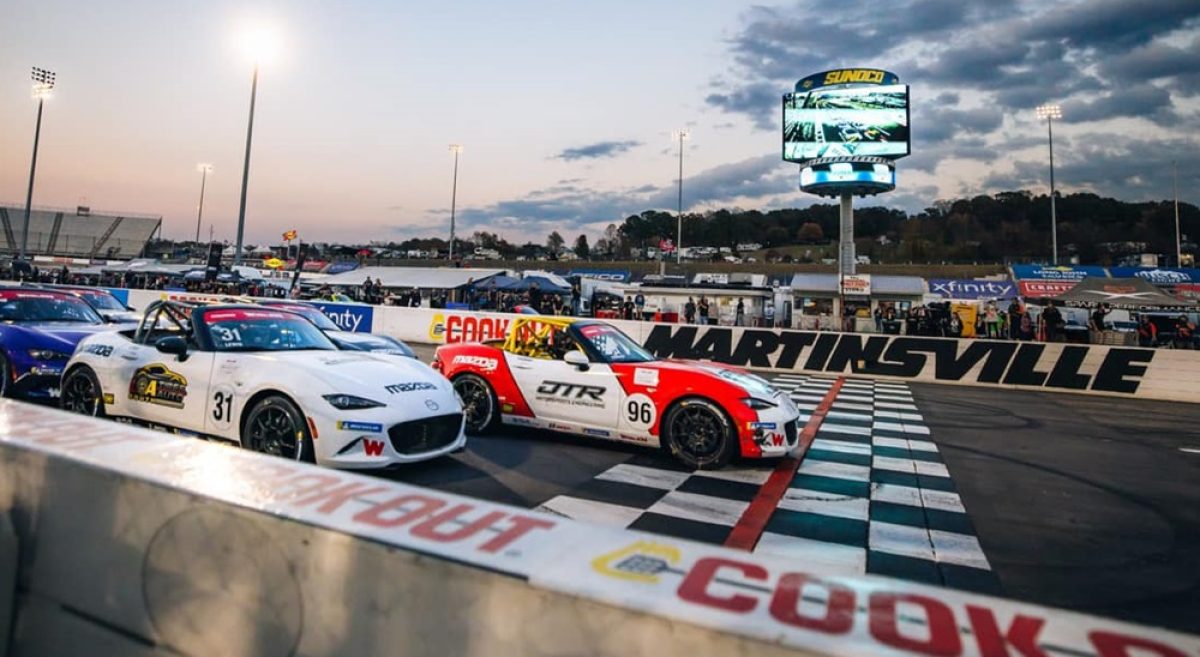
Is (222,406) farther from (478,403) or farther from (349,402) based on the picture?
(478,403)

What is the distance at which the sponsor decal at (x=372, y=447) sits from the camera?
4.89 meters

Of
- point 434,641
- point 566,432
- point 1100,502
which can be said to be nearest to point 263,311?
point 566,432

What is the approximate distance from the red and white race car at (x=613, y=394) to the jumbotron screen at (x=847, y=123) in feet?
90.3

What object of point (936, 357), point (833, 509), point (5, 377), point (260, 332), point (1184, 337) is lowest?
point (833, 509)

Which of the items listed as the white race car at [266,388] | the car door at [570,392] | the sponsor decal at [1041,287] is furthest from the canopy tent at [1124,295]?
the white race car at [266,388]

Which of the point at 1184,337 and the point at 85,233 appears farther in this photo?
the point at 85,233

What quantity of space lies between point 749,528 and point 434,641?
348 cm

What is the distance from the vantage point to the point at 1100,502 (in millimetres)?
5547

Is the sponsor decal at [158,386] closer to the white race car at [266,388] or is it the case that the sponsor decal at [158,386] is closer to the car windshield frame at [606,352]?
the white race car at [266,388]

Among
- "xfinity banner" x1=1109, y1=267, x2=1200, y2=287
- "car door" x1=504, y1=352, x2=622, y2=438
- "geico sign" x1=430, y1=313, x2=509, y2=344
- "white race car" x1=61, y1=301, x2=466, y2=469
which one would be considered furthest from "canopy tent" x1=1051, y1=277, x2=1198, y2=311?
"white race car" x1=61, y1=301, x2=466, y2=469

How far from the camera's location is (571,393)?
6.88m

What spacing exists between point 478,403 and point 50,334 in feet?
17.3

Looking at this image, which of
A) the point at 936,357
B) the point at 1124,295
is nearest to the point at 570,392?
the point at 936,357

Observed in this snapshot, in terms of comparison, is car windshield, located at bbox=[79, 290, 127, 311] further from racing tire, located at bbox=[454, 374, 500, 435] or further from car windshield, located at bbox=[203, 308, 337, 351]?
racing tire, located at bbox=[454, 374, 500, 435]
